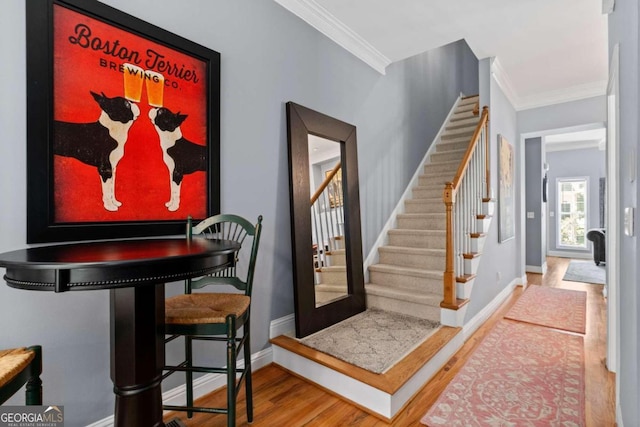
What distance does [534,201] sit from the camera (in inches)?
244

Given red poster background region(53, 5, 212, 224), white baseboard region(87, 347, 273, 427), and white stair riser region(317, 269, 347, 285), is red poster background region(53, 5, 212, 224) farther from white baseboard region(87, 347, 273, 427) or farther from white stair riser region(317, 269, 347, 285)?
white stair riser region(317, 269, 347, 285)

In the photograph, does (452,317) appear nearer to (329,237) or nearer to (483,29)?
(329,237)

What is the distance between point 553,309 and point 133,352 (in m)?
4.34

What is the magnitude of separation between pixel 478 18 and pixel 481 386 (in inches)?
121

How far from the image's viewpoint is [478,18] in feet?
9.77

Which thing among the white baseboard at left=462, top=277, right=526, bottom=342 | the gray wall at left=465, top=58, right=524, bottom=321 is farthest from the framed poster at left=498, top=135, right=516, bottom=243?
the white baseboard at left=462, top=277, right=526, bottom=342

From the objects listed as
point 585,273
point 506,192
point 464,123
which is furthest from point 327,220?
point 585,273

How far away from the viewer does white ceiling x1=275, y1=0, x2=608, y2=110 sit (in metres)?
2.73

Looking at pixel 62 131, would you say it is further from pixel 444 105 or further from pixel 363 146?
pixel 444 105

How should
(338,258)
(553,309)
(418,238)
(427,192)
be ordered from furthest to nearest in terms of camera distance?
(427,192) < (553,309) < (418,238) < (338,258)

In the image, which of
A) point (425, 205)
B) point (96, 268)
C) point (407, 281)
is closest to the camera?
point (96, 268)

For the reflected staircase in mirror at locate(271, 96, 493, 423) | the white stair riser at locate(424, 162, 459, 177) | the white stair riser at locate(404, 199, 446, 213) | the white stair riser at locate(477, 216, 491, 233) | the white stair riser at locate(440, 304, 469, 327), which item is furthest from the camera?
the white stair riser at locate(424, 162, 459, 177)

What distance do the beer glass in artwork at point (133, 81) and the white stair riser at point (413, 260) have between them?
110 inches

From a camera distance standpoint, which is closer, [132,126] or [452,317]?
[132,126]
